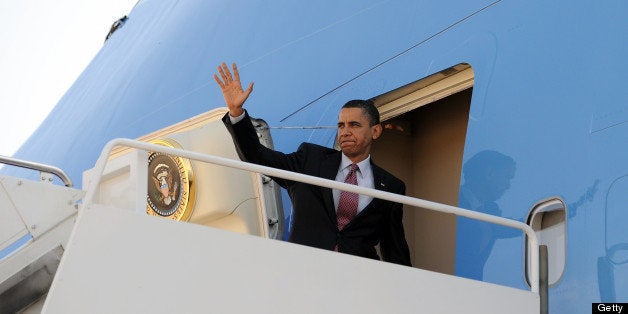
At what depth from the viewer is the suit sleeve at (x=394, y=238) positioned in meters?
5.75

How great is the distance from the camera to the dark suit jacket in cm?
560

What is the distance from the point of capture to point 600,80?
16.7 feet

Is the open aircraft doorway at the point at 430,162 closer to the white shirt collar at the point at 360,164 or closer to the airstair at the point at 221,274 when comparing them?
the white shirt collar at the point at 360,164

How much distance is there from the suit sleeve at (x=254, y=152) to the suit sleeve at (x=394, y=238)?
586 mm

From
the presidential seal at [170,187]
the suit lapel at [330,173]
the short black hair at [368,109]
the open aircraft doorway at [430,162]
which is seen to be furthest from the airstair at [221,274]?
the open aircraft doorway at [430,162]

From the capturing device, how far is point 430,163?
297 inches

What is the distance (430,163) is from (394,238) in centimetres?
185

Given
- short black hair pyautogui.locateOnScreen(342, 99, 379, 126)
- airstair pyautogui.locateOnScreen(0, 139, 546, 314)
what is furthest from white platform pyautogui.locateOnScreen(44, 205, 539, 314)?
short black hair pyautogui.locateOnScreen(342, 99, 379, 126)

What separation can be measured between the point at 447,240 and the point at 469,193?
179 cm

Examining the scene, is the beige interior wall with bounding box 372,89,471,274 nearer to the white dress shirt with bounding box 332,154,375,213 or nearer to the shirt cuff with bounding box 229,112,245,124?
the white dress shirt with bounding box 332,154,375,213

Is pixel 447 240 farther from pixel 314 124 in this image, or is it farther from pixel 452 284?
pixel 452 284

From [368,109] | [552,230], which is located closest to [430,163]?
[368,109]

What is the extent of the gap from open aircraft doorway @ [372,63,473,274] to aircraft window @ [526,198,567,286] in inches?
77.8

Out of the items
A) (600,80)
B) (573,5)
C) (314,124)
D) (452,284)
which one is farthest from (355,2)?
(452,284)
